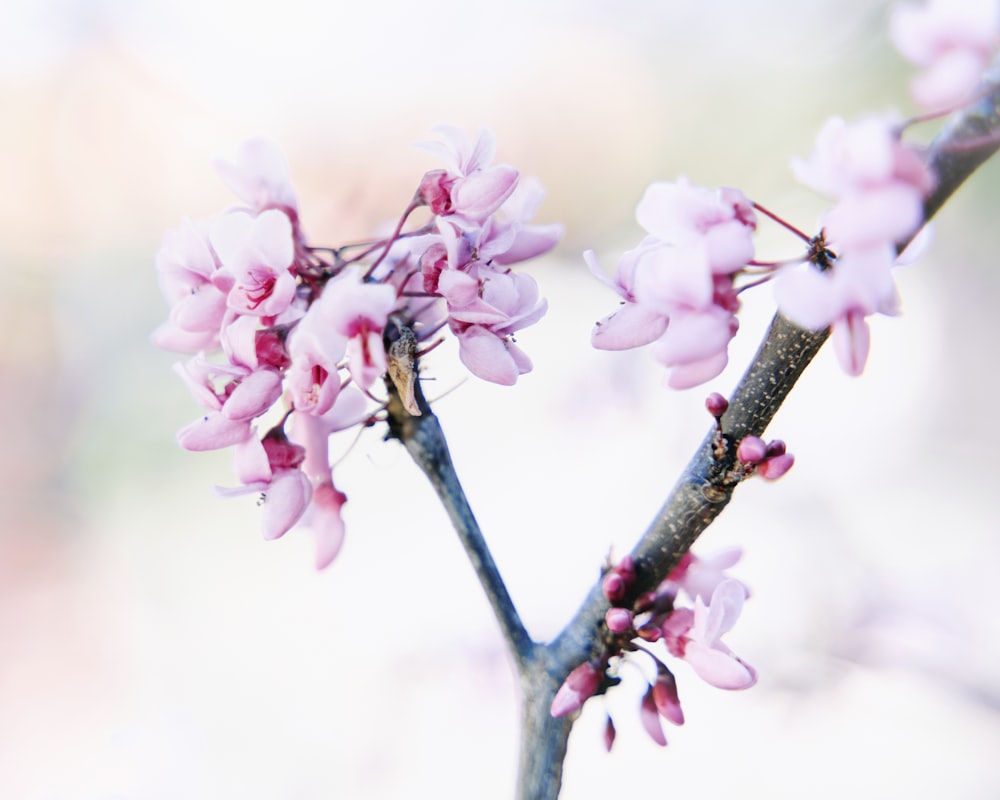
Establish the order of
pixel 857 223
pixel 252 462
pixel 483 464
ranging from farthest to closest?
pixel 483 464
pixel 252 462
pixel 857 223

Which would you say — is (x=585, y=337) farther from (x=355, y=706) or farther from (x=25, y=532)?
(x=25, y=532)

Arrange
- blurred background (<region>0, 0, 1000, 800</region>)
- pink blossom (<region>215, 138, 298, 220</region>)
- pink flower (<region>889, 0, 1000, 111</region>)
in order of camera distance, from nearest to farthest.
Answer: pink flower (<region>889, 0, 1000, 111</region>)
pink blossom (<region>215, 138, 298, 220</region>)
blurred background (<region>0, 0, 1000, 800</region>)

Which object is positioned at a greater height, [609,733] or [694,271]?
[694,271]

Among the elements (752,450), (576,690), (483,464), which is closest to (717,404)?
(752,450)

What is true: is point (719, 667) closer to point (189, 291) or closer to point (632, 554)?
point (632, 554)

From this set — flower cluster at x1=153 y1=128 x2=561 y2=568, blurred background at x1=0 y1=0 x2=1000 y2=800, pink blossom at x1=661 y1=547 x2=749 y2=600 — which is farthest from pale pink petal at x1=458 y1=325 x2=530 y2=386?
blurred background at x1=0 y1=0 x2=1000 y2=800

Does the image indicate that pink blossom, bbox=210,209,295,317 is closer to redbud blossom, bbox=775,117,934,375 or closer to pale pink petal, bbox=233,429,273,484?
pale pink petal, bbox=233,429,273,484
